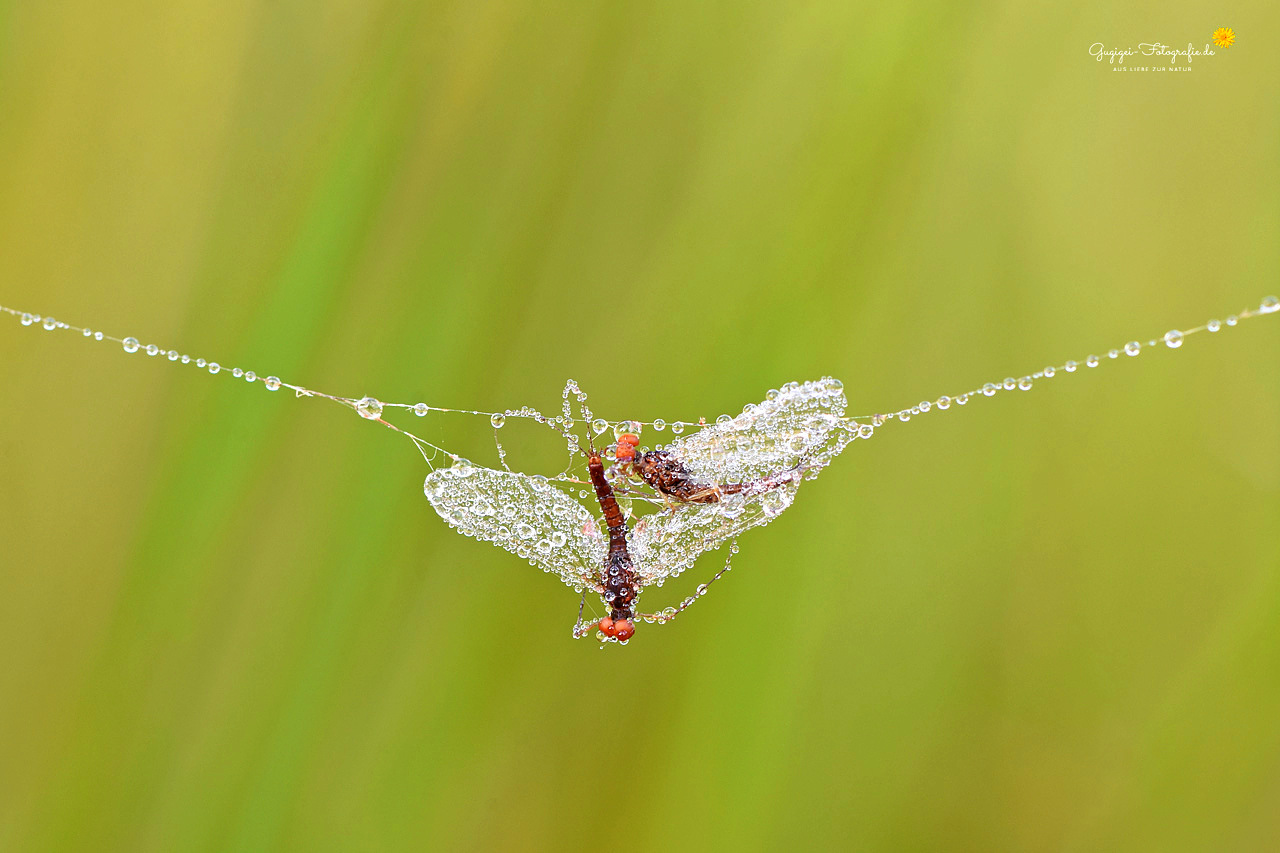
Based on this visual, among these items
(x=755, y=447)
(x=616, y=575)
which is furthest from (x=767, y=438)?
(x=616, y=575)

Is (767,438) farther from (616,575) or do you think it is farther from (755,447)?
(616,575)

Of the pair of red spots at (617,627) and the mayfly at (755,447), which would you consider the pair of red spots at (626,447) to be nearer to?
the mayfly at (755,447)

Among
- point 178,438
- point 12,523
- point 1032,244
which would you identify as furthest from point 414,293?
point 1032,244

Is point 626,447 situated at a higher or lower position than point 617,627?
higher

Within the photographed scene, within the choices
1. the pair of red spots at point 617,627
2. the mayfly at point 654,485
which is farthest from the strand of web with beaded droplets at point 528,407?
the pair of red spots at point 617,627

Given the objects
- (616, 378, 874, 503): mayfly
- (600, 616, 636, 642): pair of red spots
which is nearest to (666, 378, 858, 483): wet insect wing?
(616, 378, 874, 503): mayfly

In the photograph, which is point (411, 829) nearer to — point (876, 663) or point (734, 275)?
point (876, 663)
